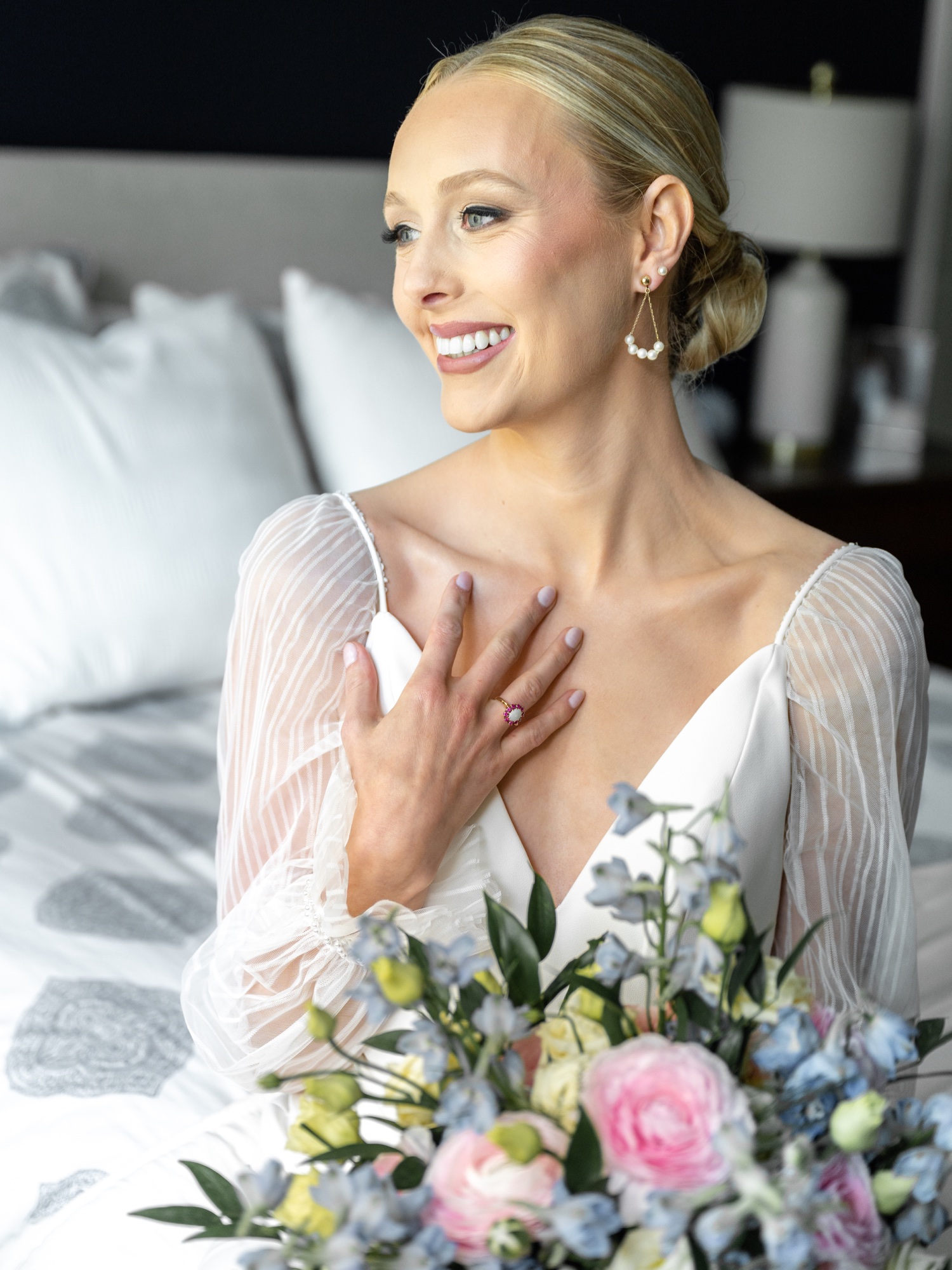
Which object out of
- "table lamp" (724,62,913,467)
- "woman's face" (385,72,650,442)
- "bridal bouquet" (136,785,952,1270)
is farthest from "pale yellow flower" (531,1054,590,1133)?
"table lamp" (724,62,913,467)

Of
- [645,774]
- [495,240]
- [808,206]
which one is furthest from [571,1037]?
[808,206]

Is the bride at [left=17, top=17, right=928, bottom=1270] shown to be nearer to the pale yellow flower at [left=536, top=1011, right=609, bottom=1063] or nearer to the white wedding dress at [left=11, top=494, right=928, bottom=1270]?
the white wedding dress at [left=11, top=494, right=928, bottom=1270]

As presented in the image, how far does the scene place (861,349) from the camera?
3.77 meters

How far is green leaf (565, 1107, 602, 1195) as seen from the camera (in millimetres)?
602

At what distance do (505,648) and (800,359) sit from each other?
99.7 inches

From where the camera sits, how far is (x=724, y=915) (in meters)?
0.62

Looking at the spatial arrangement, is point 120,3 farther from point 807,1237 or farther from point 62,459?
point 807,1237

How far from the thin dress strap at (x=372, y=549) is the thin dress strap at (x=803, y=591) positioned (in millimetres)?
372

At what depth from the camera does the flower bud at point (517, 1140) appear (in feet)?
1.91

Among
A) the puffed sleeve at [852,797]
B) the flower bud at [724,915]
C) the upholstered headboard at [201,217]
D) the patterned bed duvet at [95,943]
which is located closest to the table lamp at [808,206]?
the upholstered headboard at [201,217]

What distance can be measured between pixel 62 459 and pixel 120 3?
1.18 metres

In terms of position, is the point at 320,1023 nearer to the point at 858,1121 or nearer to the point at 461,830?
the point at 858,1121

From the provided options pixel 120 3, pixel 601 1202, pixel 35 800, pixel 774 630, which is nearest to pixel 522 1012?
pixel 601 1202

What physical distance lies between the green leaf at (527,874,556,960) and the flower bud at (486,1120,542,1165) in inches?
5.5
